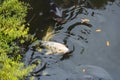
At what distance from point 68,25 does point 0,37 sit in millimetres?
3506

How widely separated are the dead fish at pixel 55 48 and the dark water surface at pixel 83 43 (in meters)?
0.13

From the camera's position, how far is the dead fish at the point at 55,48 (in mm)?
8617

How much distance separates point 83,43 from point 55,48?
86 cm

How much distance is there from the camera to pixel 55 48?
868cm

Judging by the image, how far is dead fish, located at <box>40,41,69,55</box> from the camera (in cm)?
862

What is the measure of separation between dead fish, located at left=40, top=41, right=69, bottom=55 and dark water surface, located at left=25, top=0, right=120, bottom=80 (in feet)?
0.43

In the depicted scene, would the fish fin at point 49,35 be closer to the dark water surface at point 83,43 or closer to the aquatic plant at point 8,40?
the dark water surface at point 83,43

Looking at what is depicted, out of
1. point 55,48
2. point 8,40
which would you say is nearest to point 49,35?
point 55,48

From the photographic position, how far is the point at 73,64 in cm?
847

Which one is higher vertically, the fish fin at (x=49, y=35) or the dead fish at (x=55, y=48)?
the fish fin at (x=49, y=35)

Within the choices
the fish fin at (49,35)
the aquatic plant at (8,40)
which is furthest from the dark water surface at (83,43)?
the aquatic plant at (8,40)

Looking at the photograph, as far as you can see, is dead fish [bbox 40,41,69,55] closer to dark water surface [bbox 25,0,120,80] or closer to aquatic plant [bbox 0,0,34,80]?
dark water surface [bbox 25,0,120,80]

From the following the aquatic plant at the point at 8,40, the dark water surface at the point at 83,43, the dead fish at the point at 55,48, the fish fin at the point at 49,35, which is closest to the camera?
the aquatic plant at the point at 8,40

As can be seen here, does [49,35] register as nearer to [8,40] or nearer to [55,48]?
[55,48]
